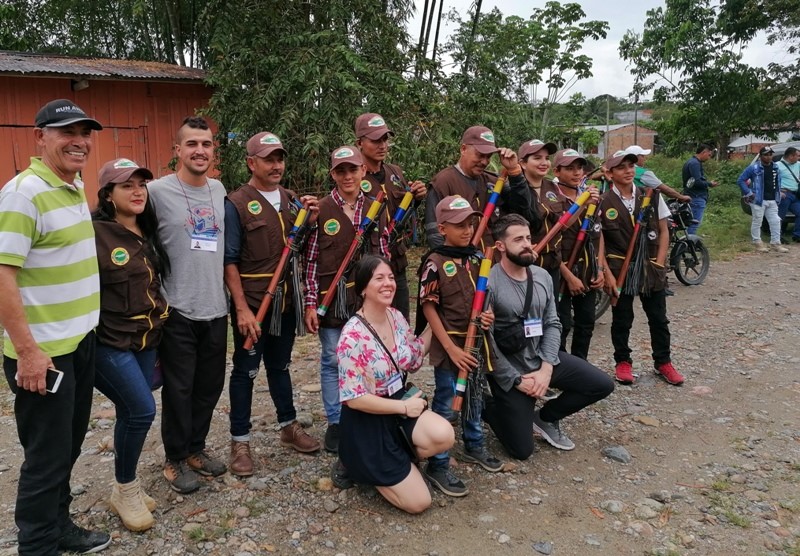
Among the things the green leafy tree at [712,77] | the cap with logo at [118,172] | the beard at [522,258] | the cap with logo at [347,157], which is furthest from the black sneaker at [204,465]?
the green leafy tree at [712,77]

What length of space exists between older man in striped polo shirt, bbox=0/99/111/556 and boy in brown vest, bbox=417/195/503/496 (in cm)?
183

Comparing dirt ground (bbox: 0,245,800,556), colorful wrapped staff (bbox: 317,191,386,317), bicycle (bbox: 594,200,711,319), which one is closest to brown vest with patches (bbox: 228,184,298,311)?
colorful wrapped staff (bbox: 317,191,386,317)

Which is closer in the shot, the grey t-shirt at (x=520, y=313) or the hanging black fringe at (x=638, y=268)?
the grey t-shirt at (x=520, y=313)

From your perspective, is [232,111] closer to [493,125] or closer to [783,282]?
[493,125]

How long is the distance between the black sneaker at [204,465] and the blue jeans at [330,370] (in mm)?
756

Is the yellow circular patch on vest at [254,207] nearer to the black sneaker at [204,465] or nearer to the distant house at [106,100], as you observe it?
the black sneaker at [204,465]

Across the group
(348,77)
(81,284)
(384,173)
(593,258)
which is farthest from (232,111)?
(81,284)

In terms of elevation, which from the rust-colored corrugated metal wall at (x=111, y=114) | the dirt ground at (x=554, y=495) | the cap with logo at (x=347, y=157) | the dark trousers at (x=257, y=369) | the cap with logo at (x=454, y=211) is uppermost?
the rust-colored corrugated metal wall at (x=111, y=114)

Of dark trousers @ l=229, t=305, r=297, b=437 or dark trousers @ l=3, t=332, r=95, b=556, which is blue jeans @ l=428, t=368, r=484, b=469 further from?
dark trousers @ l=3, t=332, r=95, b=556

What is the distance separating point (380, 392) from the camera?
127 inches

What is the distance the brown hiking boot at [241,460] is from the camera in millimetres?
3586

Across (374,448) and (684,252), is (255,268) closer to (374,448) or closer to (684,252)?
(374,448)

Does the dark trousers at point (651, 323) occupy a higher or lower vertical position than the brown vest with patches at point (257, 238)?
lower

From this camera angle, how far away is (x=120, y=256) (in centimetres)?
290
